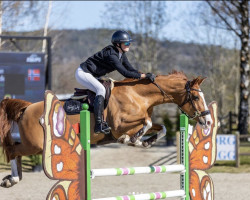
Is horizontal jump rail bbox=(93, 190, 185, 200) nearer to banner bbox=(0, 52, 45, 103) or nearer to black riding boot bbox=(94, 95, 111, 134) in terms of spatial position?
black riding boot bbox=(94, 95, 111, 134)

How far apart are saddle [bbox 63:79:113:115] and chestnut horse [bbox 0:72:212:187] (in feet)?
0.25

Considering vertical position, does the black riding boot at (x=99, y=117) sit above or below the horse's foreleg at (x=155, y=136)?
above

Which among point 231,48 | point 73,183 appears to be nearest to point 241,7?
point 231,48

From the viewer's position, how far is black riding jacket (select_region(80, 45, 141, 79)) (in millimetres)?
6578

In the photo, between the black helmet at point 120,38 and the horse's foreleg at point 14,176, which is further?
the black helmet at point 120,38

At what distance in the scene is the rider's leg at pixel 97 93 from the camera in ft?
21.4

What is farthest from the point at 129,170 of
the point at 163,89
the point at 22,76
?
the point at 22,76

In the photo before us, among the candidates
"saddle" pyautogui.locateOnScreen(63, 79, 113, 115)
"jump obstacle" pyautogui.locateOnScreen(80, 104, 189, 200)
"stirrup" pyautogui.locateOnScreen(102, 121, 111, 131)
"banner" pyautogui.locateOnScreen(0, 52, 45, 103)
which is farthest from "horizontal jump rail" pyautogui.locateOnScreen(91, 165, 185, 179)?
"banner" pyautogui.locateOnScreen(0, 52, 45, 103)

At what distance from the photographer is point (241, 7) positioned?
20641 mm

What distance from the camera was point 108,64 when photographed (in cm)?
671

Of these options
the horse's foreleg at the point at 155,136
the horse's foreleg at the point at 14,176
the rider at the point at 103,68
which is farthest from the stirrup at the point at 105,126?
the horse's foreleg at the point at 14,176

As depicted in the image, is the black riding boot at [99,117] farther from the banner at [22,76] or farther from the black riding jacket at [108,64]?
the banner at [22,76]

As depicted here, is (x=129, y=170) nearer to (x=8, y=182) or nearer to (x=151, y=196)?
(x=151, y=196)

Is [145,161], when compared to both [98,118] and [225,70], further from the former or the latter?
[225,70]
